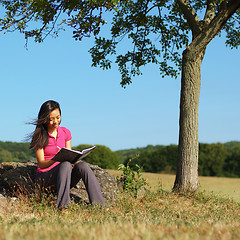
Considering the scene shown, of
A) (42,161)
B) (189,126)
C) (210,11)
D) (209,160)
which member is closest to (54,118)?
(42,161)

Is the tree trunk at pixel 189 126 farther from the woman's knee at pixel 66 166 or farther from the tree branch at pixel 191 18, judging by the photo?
the woman's knee at pixel 66 166

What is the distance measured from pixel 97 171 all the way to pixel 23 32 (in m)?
5.24

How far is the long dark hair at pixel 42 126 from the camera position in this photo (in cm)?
661

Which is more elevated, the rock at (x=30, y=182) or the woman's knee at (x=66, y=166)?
the woman's knee at (x=66, y=166)

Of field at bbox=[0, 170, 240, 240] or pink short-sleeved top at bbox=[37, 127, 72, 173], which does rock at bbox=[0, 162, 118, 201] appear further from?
pink short-sleeved top at bbox=[37, 127, 72, 173]

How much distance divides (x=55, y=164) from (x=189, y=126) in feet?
13.9

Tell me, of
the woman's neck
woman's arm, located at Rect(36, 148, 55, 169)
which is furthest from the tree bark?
woman's arm, located at Rect(36, 148, 55, 169)

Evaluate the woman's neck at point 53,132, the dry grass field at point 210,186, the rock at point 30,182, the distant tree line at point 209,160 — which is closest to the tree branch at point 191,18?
the dry grass field at point 210,186

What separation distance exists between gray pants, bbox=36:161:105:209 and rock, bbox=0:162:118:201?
1.09m

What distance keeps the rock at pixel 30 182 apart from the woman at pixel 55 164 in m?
0.86

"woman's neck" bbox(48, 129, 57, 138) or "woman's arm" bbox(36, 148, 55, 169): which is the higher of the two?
"woman's neck" bbox(48, 129, 57, 138)

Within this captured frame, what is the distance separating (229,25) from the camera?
1231cm

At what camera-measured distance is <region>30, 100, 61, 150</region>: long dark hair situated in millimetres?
6613

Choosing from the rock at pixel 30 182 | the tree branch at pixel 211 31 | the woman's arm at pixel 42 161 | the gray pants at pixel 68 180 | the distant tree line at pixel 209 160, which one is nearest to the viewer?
the gray pants at pixel 68 180
